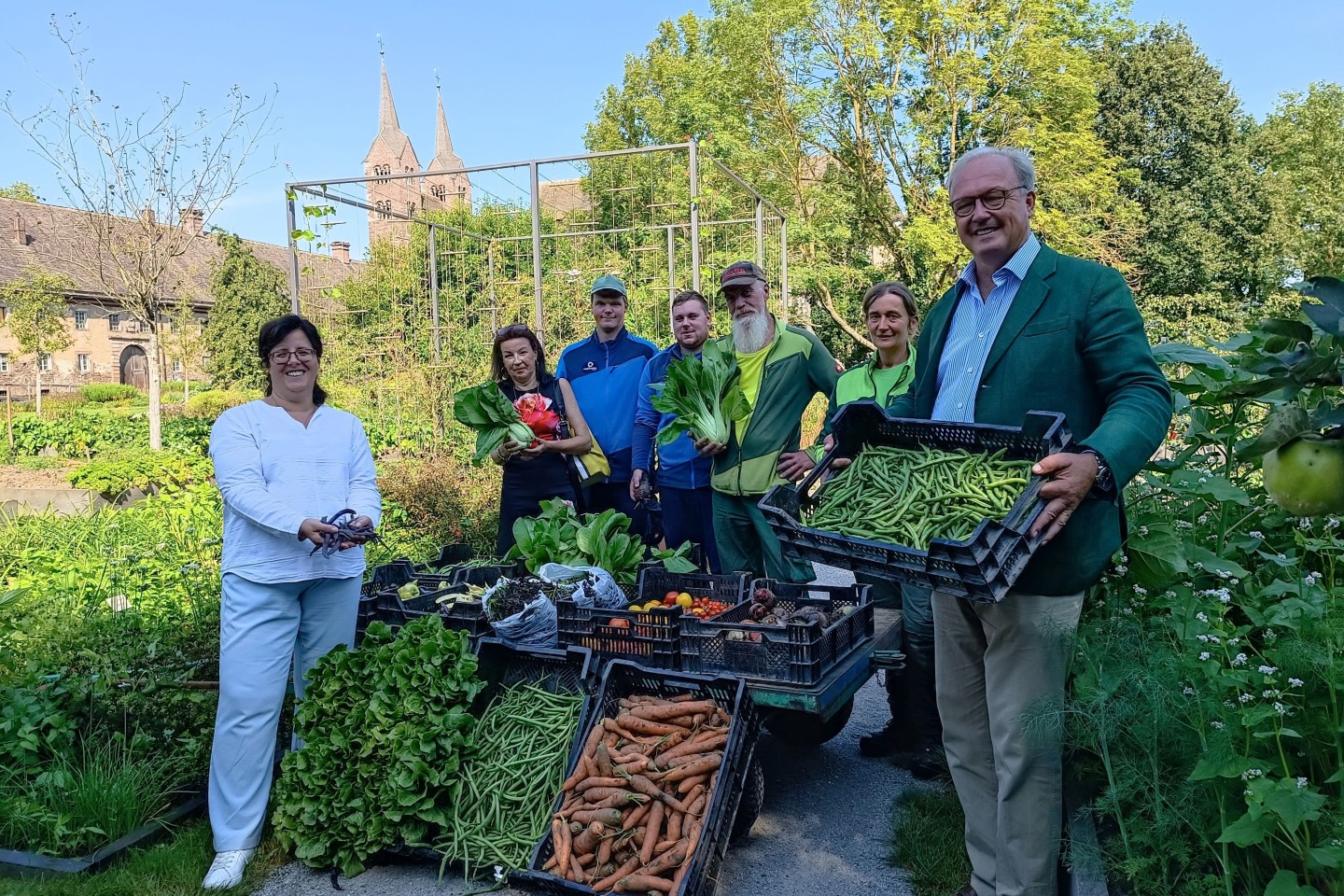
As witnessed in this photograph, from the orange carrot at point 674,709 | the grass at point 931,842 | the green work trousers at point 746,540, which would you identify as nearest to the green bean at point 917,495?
the orange carrot at point 674,709

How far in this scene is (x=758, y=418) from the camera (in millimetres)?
5176

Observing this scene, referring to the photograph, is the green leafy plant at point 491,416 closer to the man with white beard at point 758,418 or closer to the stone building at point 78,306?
the man with white beard at point 758,418

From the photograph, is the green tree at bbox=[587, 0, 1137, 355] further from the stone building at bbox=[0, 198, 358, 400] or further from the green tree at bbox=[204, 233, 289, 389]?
the green tree at bbox=[204, 233, 289, 389]

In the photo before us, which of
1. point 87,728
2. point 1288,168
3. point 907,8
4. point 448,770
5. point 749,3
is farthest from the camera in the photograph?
point 1288,168

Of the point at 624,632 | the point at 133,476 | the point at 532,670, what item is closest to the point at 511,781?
the point at 532,670

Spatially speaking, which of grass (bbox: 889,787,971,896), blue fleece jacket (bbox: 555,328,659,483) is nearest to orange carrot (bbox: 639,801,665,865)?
grass (bbox: 889,787,971,896)

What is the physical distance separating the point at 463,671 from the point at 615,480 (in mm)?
2559

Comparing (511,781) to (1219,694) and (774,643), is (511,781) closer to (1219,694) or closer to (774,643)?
(774,643)

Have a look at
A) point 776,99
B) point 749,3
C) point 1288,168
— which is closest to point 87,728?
point 776,99

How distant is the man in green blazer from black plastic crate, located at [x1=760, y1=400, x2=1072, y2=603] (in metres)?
0.12

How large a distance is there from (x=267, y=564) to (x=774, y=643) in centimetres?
223

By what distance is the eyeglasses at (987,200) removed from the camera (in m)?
2.65

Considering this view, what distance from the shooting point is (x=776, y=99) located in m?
26.7

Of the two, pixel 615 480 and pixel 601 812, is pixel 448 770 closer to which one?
pixel 601 812
